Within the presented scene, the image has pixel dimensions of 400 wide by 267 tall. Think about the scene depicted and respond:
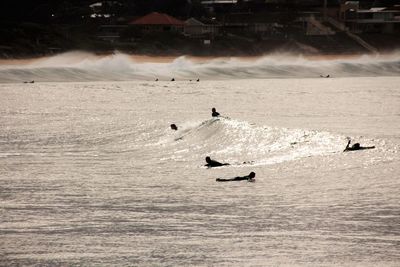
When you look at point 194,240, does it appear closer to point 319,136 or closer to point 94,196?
point 94,196

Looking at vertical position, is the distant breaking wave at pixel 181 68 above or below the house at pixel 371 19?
below

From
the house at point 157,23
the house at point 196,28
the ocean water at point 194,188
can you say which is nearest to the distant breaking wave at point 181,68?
the house at point 196,28

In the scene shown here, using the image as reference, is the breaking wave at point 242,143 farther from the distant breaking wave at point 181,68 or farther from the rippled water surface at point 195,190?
the distant breaking wave at point 181,68

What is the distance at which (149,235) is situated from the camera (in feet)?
79.3

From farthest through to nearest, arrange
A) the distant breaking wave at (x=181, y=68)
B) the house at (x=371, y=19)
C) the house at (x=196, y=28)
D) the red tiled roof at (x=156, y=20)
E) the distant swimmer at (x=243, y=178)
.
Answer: the house at (x=371, y=19), the house at (x=196, y=28), the red tiled roof at (x=156, y=20), the distant breaking wave at (x=181, y=68), the distant swimmer at (x=243, y=178)

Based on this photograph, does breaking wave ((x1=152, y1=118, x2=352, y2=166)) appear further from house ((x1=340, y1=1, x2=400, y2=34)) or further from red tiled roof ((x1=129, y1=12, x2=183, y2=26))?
house ((x1=340, y1=1, x2=400, y2=34))

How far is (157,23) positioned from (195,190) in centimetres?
11033

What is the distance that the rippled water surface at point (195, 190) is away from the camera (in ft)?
74.3

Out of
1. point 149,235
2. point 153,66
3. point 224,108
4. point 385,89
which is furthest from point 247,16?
point 149,235

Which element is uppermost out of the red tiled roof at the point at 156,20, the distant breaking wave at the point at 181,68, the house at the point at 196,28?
the red tiled roof at the point at 156,20

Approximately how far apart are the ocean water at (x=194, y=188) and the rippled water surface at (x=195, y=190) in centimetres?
6

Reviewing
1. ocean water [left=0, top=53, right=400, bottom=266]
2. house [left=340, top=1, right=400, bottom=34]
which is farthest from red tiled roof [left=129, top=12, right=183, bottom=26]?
ocean water [left=0, top=53, right=400, bottom=266]

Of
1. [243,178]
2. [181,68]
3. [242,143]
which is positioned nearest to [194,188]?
[243,178]

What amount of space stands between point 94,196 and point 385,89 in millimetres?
71077
